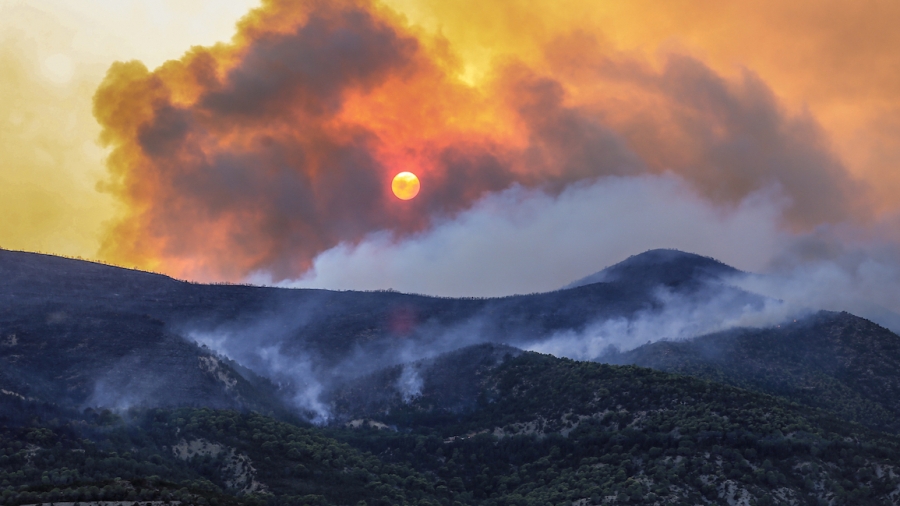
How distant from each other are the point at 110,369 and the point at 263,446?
115ft

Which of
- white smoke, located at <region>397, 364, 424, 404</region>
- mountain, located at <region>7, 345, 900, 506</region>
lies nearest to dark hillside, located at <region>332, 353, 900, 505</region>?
mountain, located at <region>7, 345, 900, 506</region>

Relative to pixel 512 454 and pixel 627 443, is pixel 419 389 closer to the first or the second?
pixel 512 454

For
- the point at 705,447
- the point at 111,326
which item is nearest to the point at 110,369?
the point at 111,326

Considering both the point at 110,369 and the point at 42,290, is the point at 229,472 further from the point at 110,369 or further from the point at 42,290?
the point at 42,290

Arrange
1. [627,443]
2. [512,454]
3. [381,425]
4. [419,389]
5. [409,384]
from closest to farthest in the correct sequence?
[627,443] < [512,454] < [381,425] < [419,389] < [409,384]

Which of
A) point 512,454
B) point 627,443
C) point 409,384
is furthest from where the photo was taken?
point 409,384

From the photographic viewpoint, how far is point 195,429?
140250 millimetres

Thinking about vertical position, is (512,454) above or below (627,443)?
below

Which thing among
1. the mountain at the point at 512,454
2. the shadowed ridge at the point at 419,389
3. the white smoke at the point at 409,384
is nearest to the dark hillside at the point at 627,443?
the mountain at the point at 512,454

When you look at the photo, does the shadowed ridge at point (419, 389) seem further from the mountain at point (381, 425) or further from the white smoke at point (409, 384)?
the mountain at point (381, 425)

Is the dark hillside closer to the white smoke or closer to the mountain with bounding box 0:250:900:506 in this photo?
the mountain with bounding box 0:250:900:506

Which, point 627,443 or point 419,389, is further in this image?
point 419,389

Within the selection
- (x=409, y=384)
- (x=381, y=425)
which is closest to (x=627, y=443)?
(x=381, y=425)

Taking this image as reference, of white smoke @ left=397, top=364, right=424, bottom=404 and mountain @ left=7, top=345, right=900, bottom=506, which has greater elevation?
white smoke @ left=397, top=364, right=424, bottom=404
